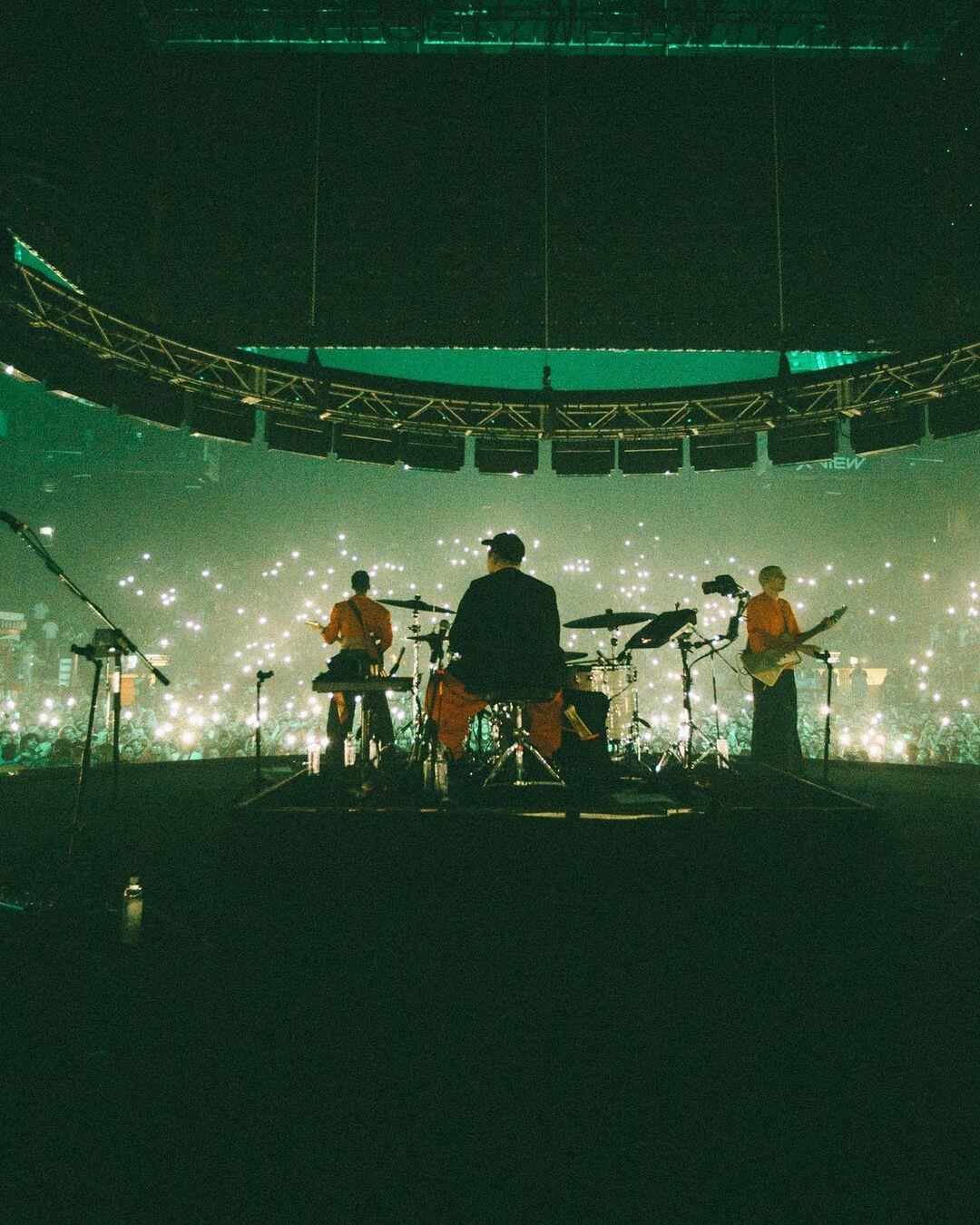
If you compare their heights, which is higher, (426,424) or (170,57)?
(170,57)

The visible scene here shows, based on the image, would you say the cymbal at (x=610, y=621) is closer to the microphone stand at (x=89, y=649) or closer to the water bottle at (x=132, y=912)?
the microphone stand at (x=89, y=649)

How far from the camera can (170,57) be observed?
5770mm

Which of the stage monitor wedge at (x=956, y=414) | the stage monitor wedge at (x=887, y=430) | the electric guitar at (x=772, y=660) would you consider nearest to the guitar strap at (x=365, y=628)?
the electric guitar at (x=772, y=660)

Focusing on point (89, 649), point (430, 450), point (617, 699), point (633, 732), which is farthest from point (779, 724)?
point (89, 649)

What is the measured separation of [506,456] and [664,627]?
4.20 metres

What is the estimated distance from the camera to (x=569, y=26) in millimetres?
5438

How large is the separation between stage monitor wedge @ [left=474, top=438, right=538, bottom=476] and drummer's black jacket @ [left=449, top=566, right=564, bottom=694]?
4.66 metres

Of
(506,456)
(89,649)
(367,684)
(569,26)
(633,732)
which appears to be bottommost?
(633,732)

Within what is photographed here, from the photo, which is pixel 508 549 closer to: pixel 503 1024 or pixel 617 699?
pixel 503 1024

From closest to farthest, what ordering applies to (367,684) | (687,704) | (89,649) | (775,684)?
(89,649) < (367,684) < (687,704) < (775,684)

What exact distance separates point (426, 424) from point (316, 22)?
382cm

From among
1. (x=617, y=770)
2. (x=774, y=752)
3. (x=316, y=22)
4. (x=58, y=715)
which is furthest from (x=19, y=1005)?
(x=58, y=715)

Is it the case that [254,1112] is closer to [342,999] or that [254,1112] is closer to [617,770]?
[342,999]

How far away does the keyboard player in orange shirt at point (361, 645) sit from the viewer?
6.22 metres
